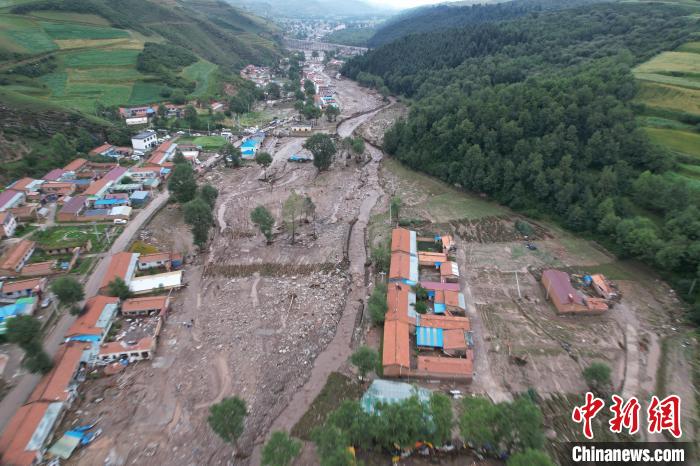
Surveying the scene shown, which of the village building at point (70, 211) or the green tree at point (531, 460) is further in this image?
the village building at point (70, 211)

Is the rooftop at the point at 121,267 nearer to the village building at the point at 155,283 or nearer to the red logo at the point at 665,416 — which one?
the village building at the point at 155,283

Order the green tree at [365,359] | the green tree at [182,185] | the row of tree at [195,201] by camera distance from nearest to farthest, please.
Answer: the green tree at [365,359]
the row of tree at [195,201]
the green tree at [182,185]

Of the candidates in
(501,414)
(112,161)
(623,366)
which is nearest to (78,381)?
(501,414)

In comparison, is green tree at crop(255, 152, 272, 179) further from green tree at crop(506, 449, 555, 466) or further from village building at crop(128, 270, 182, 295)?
green tree at crop(506, 449, 555, 466)

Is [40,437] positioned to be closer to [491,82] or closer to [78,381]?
[78,381]

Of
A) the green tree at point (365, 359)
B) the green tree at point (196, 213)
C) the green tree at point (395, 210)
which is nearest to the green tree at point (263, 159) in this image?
the green tree at point (196, 213)

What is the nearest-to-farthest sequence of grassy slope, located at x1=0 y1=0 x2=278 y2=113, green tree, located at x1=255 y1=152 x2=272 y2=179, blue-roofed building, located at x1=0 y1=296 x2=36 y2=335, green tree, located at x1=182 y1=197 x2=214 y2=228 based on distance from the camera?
blue-roofed building, located at x1=0 y1=296 x2=36 y2=335
green tree, located at x1=182 y1=197 x2=214 y2=228
green tree, located at x1=255 y1=152 x2=272 y2=179
grassy slope, located at x1=0 y1=0 x2=278 y2=113

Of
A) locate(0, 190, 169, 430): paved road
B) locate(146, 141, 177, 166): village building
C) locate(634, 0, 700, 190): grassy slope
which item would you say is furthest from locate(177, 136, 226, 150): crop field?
locate(634, 0, 700, 190): grassy slope

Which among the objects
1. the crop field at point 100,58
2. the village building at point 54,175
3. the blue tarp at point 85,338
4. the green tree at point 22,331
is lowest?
the blue tarp at point 85,338
